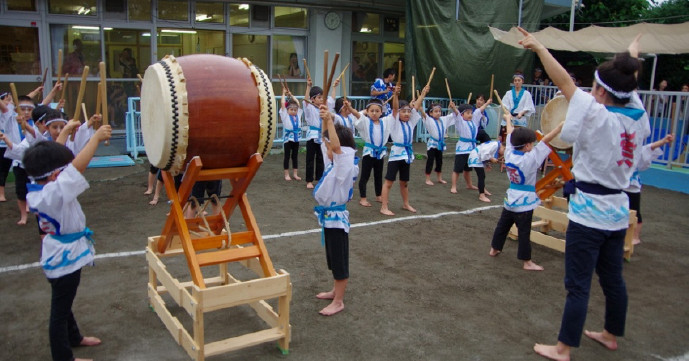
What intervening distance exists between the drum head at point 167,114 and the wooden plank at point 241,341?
42.3 inches

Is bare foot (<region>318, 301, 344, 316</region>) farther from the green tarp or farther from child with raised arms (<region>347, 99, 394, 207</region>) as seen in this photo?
the green tarp

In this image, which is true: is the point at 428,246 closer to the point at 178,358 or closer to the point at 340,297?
the point at 340,297

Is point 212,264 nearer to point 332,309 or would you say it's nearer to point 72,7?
point 332,309

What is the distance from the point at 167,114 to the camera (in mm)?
3178

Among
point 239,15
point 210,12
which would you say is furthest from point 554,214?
point 210,12

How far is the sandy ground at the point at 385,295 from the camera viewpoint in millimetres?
3453

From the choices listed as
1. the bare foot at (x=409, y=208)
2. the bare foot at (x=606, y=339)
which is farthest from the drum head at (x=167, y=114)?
the bare foot at (x=409, y=208)

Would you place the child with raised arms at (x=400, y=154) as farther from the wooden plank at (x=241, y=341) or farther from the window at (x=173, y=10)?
the window at (x=173, y=10)

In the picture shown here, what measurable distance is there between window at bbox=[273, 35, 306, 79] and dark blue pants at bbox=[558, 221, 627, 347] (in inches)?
396

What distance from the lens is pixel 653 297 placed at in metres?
4.37

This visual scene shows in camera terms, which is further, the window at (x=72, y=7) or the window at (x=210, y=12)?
the window at (x=210, y=12)

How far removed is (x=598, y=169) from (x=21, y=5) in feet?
33.3

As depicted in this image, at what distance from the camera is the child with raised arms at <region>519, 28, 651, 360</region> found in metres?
2.97

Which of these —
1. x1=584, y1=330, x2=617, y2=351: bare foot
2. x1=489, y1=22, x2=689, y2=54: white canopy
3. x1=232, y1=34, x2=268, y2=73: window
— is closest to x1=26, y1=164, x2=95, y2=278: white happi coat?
x1=584, y1=330, x2=617, y2=351: bare foot
